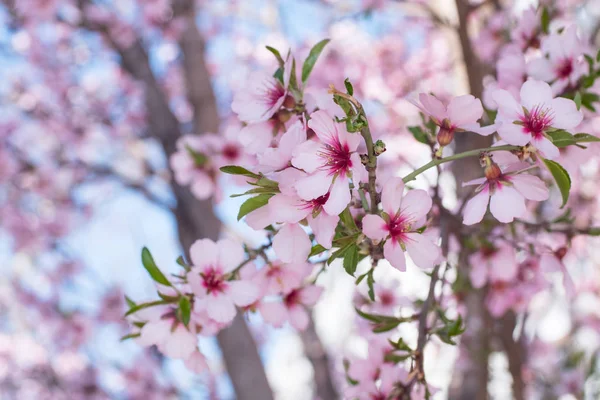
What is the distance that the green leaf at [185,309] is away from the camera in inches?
36.0

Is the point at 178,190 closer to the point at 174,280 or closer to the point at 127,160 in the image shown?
the point at 127,160

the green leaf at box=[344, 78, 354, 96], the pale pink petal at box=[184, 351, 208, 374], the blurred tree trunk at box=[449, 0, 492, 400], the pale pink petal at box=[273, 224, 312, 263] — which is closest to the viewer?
the green leaf at box=[344, 78, 354, 96]

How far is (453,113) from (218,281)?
496 mm

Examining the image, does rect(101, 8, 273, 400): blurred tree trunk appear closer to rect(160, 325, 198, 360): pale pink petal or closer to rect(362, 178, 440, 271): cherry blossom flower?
rect(160, 325, 198, 360): pale pink petal

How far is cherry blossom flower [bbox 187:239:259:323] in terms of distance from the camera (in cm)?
93

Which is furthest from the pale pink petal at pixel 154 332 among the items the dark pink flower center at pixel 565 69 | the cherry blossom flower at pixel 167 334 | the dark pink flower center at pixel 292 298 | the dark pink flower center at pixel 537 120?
the dark pink flower center at pixel 565 69

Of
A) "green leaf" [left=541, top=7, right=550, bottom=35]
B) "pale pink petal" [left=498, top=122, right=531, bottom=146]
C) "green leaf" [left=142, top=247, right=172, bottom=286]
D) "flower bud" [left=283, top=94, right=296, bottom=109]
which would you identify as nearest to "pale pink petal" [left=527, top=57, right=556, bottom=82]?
"green leaf" [left=541, top=7, right=550, bottom=35]

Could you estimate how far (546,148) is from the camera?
754 millimetres

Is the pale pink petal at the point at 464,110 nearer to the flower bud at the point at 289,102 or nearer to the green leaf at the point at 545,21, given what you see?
the flower bud at the point at 289,102

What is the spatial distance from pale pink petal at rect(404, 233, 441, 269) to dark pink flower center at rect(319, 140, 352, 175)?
15 centimetres

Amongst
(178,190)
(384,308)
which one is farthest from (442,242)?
(178,190)

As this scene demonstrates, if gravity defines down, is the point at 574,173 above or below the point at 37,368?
below

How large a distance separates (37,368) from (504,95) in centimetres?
455

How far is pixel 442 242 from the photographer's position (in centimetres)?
108
